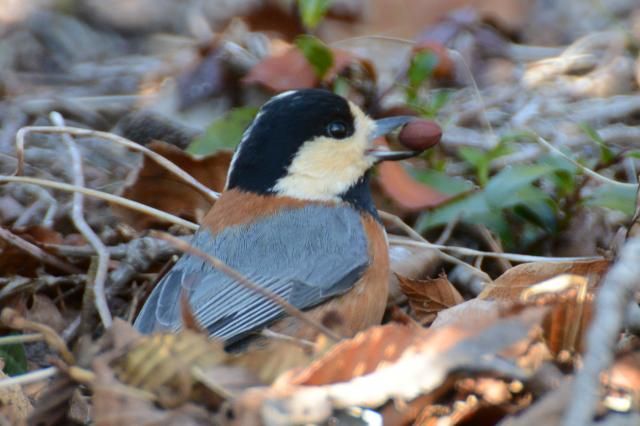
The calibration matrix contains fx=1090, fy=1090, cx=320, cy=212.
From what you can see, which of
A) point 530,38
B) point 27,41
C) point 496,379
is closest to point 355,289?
point 496,379

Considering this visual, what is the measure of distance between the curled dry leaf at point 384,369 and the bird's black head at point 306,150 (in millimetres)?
1554

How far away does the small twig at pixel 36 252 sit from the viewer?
13.4ft

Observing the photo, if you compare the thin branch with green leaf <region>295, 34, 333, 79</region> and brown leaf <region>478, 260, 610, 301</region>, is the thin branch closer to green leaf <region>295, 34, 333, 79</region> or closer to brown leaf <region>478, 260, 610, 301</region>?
green leaf <region>295, 34, 333, 79</region>

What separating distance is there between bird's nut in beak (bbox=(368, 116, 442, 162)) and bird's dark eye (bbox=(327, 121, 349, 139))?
0.13 meters

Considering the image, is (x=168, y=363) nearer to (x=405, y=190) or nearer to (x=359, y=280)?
(x=359, y=280)

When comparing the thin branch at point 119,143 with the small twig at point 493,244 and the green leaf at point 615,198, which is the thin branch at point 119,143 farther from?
the green leaf at point 615,198

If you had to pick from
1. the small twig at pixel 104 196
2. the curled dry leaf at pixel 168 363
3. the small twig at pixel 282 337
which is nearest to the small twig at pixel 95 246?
the small twig at pixel 104 196

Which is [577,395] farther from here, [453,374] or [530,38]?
[530,38]

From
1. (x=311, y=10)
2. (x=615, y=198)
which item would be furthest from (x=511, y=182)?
(x=311, y=10)

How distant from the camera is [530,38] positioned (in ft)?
22.8

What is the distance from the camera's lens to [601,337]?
2191 mm

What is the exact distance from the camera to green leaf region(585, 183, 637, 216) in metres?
3.91

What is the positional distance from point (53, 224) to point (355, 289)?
1549 mm

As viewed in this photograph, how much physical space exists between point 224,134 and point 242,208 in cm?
91
